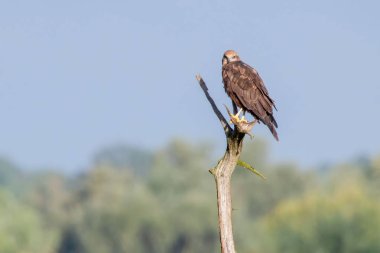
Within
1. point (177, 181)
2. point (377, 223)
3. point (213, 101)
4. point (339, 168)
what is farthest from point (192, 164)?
point (213, 101)

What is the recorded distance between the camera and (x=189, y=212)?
6750 cm

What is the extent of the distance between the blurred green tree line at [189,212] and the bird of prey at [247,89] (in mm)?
34029

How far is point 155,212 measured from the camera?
2662 inches

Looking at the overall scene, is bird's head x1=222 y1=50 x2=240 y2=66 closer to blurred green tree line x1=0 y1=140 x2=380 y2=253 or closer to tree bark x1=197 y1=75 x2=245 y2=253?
tree bark x1=197 y1=75 x2=245 y2=253

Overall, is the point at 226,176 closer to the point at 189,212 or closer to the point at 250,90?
the point at 250,90

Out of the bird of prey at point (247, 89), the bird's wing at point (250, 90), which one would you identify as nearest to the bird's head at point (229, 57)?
the bird of prey at point (247, 89)

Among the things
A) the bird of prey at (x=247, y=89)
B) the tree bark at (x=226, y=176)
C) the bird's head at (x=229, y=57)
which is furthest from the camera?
the bird's head at (x=229, y=57)

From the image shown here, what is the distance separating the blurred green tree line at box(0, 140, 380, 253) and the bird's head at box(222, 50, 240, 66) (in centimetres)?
3350

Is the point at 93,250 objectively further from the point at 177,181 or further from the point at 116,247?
the point at 177,181

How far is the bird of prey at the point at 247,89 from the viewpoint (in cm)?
1490

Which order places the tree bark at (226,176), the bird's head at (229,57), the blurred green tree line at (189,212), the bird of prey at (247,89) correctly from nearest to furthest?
the tree bark at (226,176) < the bird of prey at (247,89) < the bird's head at (229,57) < the blurred green tree line at (189,212)

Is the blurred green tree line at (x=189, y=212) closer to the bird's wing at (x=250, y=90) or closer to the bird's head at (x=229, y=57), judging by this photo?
the bird's head at (x=229, y=57)

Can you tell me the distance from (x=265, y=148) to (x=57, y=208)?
13974 mm

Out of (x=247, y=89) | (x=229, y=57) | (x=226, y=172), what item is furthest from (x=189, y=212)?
(x=226, y=172)
